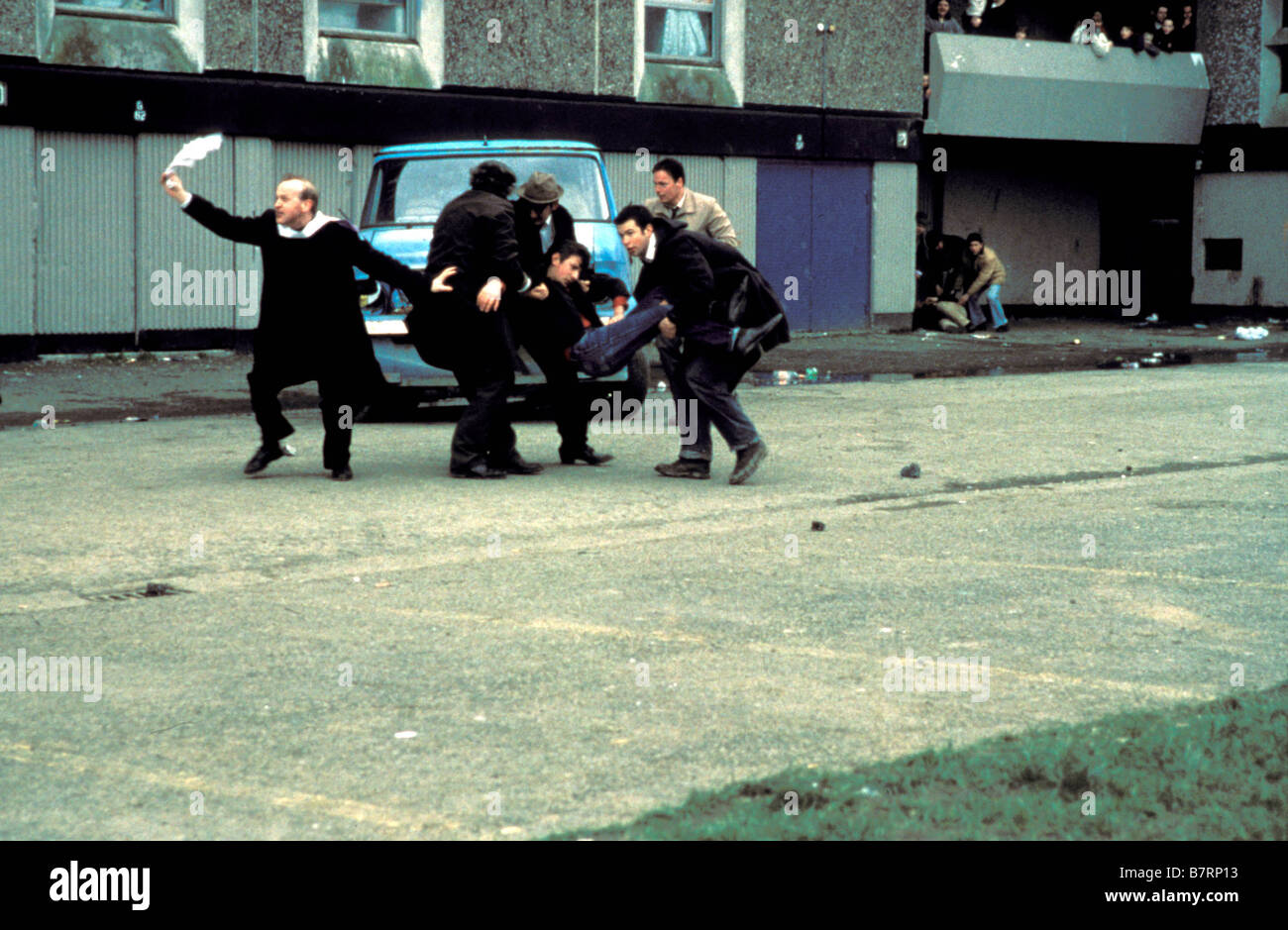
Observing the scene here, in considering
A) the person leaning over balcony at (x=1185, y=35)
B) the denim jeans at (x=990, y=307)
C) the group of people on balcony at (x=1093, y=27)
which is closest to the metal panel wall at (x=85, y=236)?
the denim jeans at (x=990, y=307)

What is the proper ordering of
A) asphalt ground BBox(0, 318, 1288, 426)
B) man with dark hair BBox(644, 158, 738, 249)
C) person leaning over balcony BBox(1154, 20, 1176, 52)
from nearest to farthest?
man with dark hair BBox(644, 158, 738, 249) → asphalt ground BBox(0, 318, 1288, 426) → person leaning over balcony BBox(1154, 20, 1176, 52)

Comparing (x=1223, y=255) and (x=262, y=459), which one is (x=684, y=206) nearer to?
(x=262, y=459)

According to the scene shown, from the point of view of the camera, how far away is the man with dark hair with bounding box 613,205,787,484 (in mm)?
10117

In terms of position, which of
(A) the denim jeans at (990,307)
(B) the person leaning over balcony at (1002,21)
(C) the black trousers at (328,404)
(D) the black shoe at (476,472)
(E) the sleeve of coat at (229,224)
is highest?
(B) the person leaning over balcony at (1002,21)

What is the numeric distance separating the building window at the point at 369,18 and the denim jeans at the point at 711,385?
11971mm

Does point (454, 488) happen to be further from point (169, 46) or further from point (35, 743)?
point (169, 46)

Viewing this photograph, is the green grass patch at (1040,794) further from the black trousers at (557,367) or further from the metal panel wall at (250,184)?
the metal panel wall at (250,184)

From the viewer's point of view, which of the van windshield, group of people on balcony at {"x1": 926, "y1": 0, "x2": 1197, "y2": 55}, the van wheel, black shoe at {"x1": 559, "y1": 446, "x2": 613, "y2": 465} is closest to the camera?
black shoe at {"x1": 559, "y1": 446, "x2": 613, "y2": 465}

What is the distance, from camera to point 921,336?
25609mm

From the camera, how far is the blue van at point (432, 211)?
13.5 metres

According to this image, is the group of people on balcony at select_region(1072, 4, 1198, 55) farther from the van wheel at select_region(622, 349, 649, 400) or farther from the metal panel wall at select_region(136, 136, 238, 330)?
the van wheel at select_region(622, 349, 649, 400)

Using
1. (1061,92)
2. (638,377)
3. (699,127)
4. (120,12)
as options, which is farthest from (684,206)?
(1061,92)

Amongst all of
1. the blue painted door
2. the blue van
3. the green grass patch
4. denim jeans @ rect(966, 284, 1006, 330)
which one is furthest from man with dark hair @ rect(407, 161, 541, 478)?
denim jeans @ rect(966, 284, 1006, 330)
